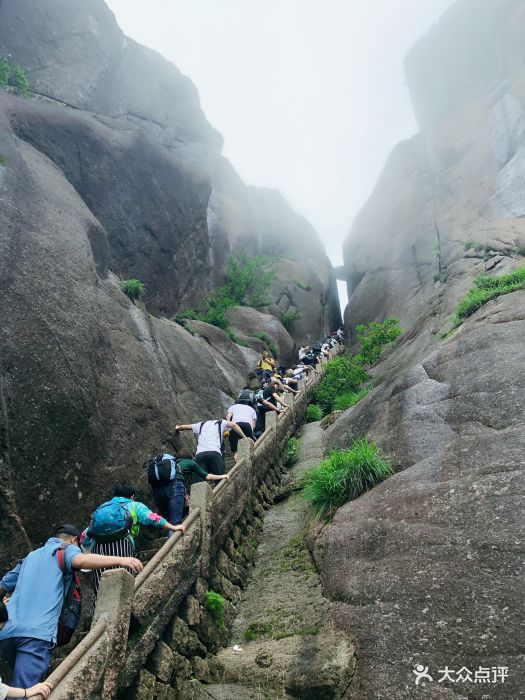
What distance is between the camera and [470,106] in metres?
41.1

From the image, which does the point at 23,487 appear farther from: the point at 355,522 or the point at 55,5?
the point at 55,5

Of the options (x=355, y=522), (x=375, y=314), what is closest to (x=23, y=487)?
(x=355, y=522)

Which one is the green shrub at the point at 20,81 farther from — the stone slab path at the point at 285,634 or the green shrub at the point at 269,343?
the stone slab path at the point at 285,634

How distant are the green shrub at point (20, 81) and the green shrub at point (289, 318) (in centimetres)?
2239

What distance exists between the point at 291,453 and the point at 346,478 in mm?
6959

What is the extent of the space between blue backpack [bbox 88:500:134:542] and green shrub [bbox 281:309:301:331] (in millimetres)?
32639

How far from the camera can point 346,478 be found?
9.27 m

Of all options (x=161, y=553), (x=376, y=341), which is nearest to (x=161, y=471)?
(x=161, y=553)

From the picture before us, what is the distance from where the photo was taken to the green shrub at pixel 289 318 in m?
38.7

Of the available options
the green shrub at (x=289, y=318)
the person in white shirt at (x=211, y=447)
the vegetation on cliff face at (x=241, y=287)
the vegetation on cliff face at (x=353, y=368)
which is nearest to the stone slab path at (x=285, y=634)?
the person in white shirt at (x=211, y=447)

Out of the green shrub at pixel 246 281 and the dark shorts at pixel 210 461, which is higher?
the green shrub at pixel 246 281

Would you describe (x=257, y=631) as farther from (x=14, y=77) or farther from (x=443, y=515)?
(x=14, y=77)

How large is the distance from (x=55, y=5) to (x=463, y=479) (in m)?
32.6

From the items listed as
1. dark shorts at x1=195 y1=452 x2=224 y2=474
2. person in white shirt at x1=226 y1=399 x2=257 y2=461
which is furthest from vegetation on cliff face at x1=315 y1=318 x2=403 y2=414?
dark shorts at x1=195 y1=452 x2=224 y2=474
